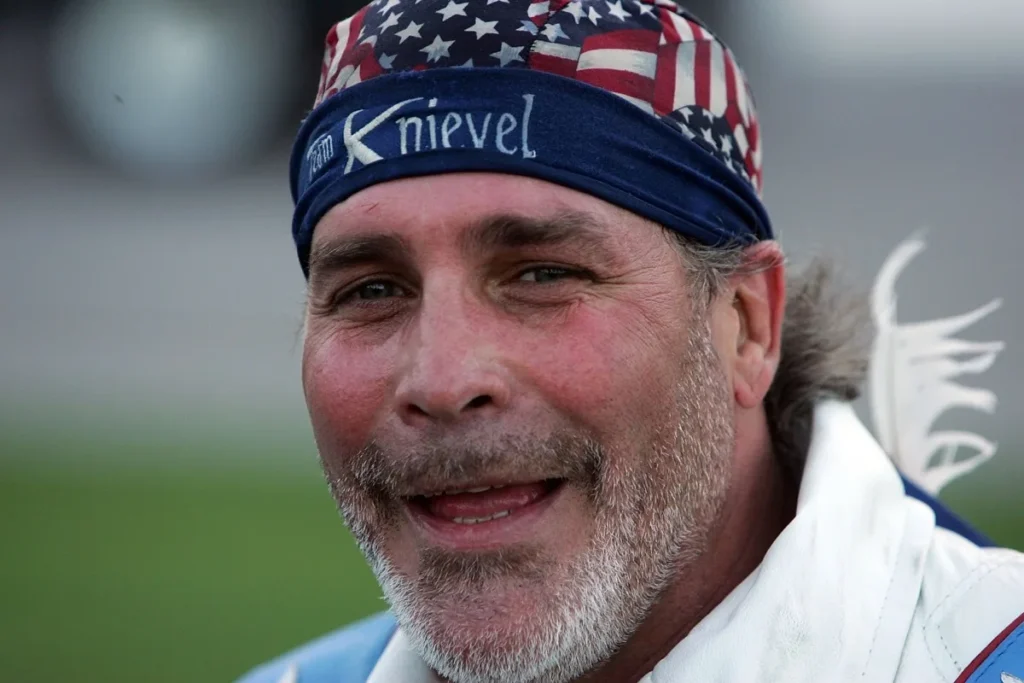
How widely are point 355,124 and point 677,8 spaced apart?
0.68 meters

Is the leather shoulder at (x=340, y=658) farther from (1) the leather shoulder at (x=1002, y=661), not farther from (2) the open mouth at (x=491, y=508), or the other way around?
(1) the leather shoulder at (x=1002, y=661)

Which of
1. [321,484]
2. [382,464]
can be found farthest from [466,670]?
[321,484]

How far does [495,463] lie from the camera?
1998 millimetres

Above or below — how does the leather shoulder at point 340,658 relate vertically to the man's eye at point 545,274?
below

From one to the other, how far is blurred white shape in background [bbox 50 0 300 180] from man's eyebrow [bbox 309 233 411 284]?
12.6 meters

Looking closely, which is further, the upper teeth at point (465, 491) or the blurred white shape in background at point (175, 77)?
the blurred white shape in background at point (175, 77)

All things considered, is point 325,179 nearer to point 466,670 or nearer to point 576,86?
point 576,86

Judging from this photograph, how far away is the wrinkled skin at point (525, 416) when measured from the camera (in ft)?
6.59

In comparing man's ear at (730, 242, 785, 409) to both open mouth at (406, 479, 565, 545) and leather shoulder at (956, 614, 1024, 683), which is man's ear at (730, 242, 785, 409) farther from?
leather shoulder at (956, 614, 1024, 683)

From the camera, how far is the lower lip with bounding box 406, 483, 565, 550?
79.8 inches

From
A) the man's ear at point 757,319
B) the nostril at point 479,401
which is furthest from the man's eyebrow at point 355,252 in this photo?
the man's ear at point 757,319

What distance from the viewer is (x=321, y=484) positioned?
33.8 feet

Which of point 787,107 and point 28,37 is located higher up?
point 28,37

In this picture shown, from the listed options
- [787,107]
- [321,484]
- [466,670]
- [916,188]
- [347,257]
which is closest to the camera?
[466,670]
